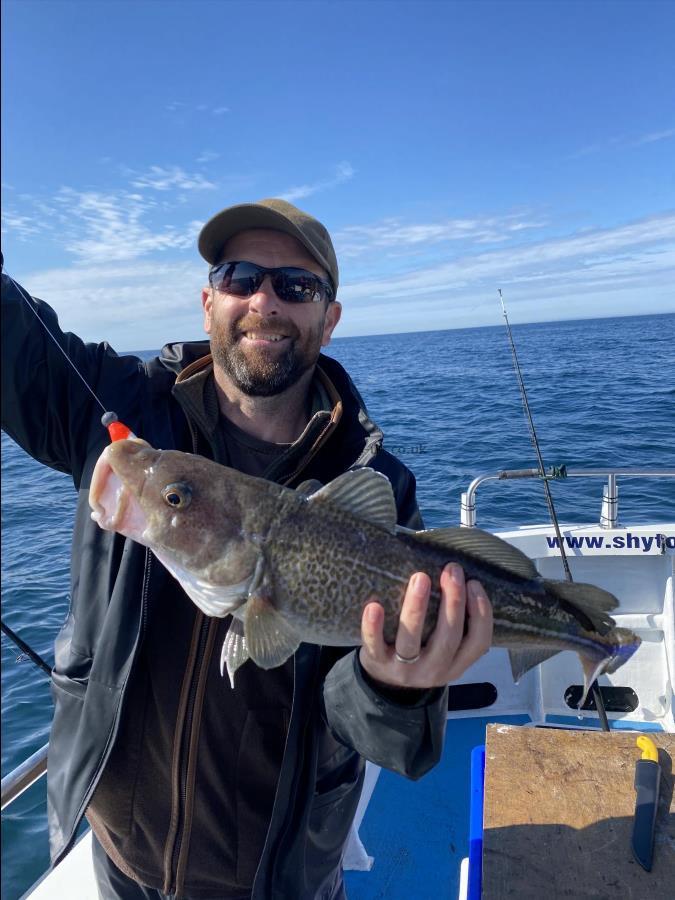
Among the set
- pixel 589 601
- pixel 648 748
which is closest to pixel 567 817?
pixel 648 748

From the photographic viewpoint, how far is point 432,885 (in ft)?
16.0

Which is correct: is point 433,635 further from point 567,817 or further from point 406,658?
point 567,817

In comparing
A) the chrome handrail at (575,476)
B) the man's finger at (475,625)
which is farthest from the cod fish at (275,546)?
the chrome handrail at (575,476)

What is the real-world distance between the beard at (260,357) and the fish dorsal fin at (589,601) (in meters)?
1.72

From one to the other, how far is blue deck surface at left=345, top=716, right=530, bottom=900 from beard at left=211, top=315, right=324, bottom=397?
4164 mm

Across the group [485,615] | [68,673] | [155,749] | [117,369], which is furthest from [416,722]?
[117,369]

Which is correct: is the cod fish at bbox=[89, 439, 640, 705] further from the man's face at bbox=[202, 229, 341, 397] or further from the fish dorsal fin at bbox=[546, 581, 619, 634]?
the man's face at bbox=[202, 229, 341, 397]

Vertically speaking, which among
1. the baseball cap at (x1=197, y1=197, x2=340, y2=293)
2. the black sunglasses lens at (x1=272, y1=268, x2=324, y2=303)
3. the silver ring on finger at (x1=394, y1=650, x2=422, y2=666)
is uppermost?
the baseball cap at (x1=197, y1=197, x2=340, y2=293)

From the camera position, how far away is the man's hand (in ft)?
7.75

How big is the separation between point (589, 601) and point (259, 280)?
7.84 feet

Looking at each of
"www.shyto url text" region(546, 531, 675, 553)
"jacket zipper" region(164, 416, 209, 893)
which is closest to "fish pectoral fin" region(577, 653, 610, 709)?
"jacket zipper" region(164, 416, 209, 893)

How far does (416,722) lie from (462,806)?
3.85 m

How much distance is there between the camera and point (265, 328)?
11.1 ft

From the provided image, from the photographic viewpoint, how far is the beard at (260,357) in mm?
3314
